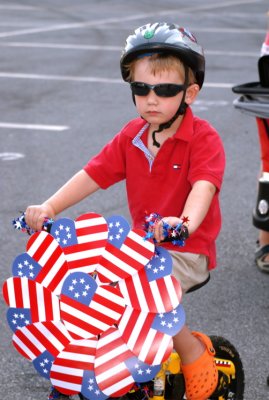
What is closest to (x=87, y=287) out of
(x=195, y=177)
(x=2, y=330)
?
(x=195, y=177)

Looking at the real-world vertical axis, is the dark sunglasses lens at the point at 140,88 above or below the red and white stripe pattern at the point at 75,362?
above

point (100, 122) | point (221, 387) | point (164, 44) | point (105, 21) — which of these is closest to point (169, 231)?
point (164, 44)

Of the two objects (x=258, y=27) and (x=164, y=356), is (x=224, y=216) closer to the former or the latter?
(x=164, y=356)

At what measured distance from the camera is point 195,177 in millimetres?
3641

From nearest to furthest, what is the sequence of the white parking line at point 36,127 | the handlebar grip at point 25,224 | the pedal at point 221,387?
the handlebar grip at point 25,224
the pedal at point 221,387
the white parking line at point 36,127

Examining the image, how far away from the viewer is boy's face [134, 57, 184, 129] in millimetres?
3594

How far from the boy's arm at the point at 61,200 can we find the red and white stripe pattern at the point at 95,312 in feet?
1.25

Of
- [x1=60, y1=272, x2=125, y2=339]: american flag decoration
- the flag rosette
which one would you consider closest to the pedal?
the flag rosette

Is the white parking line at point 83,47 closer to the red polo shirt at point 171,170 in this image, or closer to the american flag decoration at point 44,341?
the red polo shirt at point 171,170

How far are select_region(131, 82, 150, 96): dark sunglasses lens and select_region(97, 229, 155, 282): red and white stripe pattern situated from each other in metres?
0.59

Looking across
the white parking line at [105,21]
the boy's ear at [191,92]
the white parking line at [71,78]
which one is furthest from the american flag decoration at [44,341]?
the white parking line at [105,21]

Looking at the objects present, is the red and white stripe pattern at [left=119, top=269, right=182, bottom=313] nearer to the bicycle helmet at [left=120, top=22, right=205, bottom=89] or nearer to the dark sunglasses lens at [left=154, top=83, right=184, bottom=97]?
the dark sunglasses lens at [left=154, top=83, right=184, bottom=97]

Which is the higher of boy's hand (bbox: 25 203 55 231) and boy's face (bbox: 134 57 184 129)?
boy's face (bbox: 134 57 184 129)

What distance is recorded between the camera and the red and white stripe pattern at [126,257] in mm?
3252
